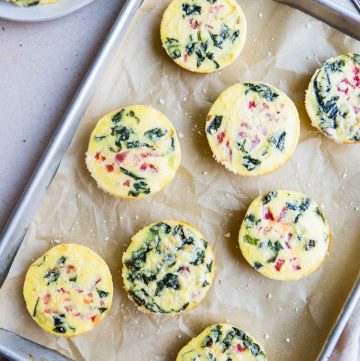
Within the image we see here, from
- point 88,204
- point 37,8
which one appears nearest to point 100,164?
point 88,204

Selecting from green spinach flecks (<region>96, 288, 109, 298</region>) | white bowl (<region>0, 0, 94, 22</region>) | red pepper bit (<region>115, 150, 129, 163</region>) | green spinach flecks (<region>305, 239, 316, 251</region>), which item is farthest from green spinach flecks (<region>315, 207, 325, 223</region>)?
white bowl (<region>0, 0, 94, 22</region>)

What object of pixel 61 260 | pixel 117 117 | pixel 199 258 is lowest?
pixel 61 260

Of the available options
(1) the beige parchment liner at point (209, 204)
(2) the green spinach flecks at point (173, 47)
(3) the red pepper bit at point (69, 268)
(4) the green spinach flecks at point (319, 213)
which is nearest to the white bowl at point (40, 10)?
(1) the beige parchment liner at point (209, 204)

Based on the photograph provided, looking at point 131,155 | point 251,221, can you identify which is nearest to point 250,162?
point 251,221

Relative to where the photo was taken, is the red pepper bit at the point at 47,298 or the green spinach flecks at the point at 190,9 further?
the green spinach flecks at the point at 190,9

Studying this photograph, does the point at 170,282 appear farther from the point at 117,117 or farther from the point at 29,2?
the point at 29,2

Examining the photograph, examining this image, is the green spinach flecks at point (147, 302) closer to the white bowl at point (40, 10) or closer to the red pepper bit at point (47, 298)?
the red pepper bit at point (47, 298)

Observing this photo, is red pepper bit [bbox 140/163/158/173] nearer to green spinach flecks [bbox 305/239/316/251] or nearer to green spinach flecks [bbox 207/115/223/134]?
green spinach flecks [bbox 207/115/223/134]
